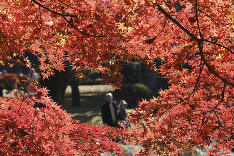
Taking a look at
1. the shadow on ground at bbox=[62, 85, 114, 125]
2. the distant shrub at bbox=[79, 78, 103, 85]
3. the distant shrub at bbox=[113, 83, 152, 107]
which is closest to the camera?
the shadow on ground at bbox=[62, 85, 114, 125]

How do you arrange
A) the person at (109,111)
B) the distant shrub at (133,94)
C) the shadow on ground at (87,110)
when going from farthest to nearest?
the distant shrub at (133,94) → the shadow on ground at (87,110) → the person at (109,111)

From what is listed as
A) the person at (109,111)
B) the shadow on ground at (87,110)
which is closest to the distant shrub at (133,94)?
the shadow on ground at (87,110)

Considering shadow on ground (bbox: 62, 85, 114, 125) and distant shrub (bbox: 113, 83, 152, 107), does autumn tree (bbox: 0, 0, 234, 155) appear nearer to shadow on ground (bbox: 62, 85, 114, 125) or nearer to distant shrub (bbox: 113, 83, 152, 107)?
shadow on ground (bbox: 62, 85, 114, 125)

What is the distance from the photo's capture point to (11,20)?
12.8 feet

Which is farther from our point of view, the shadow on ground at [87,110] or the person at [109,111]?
the shadow on ground at [87,110]

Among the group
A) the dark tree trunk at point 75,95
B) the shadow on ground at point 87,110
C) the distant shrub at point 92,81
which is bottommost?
the shadow on ground at point 87,110

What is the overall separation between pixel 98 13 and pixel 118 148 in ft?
7.13

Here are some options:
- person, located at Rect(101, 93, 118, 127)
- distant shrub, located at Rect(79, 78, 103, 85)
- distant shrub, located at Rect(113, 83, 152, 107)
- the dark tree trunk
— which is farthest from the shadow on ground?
distant shrub, located at Rect(79, 78, 103, 85)

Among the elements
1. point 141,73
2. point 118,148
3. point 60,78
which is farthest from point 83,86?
point 118,148

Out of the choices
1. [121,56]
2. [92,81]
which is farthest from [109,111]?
[92,81]

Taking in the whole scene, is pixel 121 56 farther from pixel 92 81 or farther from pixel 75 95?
pixel 92 81

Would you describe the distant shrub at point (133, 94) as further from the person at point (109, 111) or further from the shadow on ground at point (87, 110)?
the person at point (109, 111)

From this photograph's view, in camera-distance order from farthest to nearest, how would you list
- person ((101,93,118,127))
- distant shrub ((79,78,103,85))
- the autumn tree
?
1. distant shrub ((79,78,103,85))
2. person ((101,93,118,127))
3. the autumn tree

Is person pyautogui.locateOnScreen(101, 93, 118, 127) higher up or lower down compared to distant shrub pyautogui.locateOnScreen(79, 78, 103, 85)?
lower down
